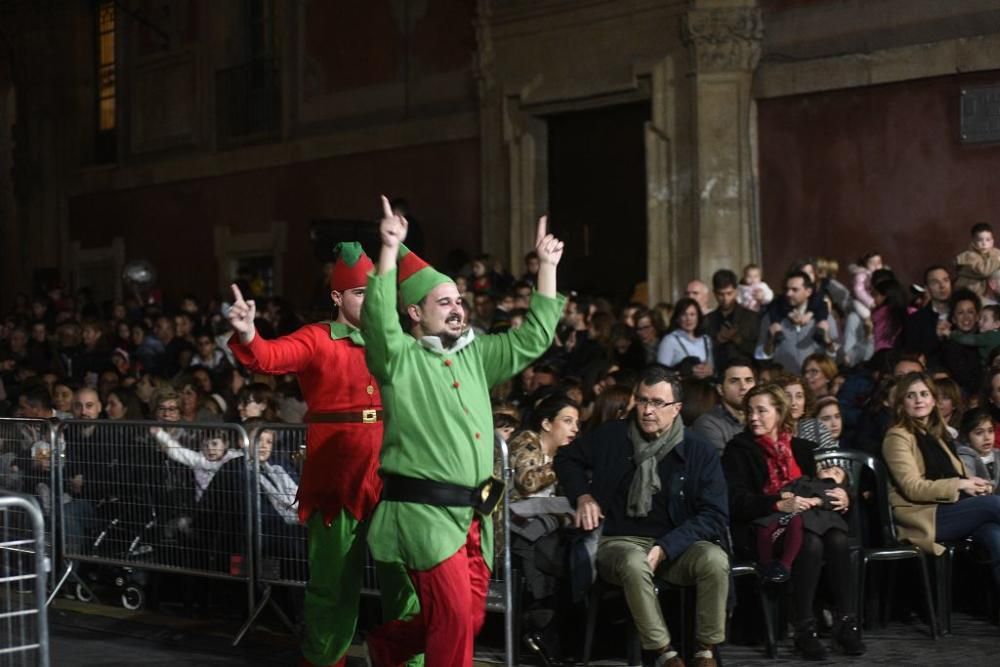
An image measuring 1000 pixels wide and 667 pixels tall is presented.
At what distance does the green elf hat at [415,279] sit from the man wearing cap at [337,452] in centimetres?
44

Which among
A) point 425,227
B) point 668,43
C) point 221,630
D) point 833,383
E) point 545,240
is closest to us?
point 545,240

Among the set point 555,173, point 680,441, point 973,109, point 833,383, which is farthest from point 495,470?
point 555,173

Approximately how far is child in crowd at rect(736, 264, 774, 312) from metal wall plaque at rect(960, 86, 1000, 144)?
224 centimetres

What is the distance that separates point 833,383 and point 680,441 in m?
4.02

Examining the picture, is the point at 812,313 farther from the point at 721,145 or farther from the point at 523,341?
the point at 523,341

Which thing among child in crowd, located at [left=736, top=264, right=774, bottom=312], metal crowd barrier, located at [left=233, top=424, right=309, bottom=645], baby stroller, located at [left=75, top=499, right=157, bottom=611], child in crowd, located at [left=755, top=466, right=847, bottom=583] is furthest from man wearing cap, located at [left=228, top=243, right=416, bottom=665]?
child in crowd, located at [left=736, top=264, right=774, bottom=312]

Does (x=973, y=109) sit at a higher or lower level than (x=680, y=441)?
higher

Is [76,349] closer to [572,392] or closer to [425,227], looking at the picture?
[425,227]

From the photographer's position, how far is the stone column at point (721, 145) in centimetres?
1838

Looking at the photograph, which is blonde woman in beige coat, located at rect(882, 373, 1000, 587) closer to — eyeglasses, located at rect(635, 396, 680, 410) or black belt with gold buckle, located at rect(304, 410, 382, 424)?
eyeglasses, located at rect(635, 396, 680, 410)

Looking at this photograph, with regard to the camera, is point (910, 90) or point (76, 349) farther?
point (76, 349)

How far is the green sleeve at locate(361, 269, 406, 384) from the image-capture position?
24.5ft

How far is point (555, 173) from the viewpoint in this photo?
2119 cm

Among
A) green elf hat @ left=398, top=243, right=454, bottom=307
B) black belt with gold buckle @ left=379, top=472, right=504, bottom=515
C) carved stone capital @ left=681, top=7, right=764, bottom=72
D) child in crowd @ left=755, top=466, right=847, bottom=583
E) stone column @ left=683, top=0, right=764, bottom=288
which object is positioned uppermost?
carved stone capital @ left=681, top=7, right=764, bottom=72
